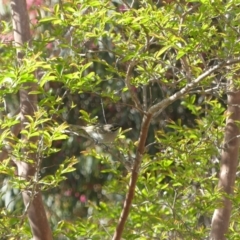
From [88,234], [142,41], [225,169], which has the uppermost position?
[142,41]

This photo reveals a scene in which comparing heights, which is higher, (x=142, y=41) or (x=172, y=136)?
(x=142, y=41)

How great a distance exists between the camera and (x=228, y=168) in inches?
101

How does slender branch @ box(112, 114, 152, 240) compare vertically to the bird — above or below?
below

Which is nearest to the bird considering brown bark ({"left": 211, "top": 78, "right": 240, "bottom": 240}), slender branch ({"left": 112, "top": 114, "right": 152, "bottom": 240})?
slender branch ({"left": 112, "top": 114, "right": 152, "bottom": 240})

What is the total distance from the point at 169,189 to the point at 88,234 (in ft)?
1.27

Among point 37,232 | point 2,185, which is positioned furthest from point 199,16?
point 2,185

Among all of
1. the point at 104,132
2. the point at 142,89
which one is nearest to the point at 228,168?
the point at 142,89

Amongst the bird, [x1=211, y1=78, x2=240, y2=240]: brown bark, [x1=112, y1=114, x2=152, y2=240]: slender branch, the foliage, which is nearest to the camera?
the foliage

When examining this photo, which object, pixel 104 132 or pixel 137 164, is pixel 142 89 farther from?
pixel 137 164

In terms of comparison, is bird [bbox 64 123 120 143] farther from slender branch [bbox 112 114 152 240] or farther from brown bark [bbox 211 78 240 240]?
brown bark [bbox 211 78 240 240]

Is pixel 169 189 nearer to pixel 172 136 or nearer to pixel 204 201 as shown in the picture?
pixel 204 201

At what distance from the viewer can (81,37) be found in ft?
6.32

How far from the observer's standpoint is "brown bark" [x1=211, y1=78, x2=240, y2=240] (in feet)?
8.29

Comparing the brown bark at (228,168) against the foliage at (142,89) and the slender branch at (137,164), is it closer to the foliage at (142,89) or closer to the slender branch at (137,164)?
the foliage at (142,89)
